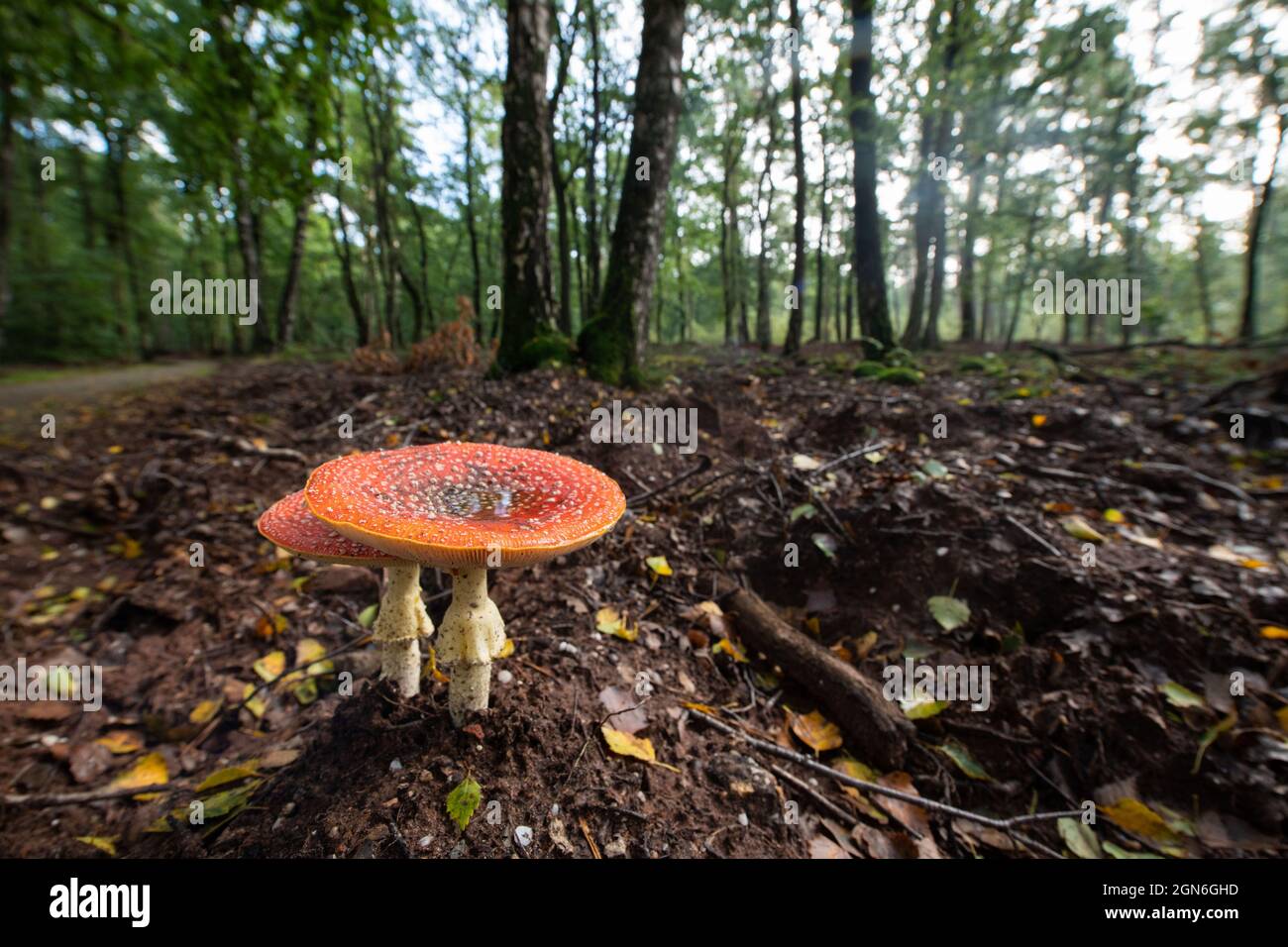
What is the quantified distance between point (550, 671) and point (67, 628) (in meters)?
3.31

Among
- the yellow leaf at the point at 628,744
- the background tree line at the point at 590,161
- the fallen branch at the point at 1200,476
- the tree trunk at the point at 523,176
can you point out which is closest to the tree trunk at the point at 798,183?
the background tree line at the point at 590,161

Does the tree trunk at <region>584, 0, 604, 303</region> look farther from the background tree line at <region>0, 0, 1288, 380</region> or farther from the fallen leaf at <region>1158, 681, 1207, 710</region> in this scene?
the fallen leaf at <region>1158, 681, 1207, 710</region>

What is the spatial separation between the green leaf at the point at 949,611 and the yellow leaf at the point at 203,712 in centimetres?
385

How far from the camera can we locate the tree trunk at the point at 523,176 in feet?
20.3

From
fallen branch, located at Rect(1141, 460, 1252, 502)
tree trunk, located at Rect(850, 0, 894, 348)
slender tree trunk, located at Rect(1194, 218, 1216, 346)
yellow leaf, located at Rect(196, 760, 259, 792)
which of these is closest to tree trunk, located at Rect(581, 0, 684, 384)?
yellow leaf, located at Rect(196, 760, 259, 792)

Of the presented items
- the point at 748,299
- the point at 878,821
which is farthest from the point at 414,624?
the point at 748,299

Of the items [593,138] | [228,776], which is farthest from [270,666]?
[593,138]

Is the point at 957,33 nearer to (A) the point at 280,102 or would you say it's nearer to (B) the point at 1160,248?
(A) the point at 280,102

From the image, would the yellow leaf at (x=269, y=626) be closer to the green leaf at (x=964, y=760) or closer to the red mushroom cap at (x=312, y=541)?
the red mushroom cap at (x=312, y=541)

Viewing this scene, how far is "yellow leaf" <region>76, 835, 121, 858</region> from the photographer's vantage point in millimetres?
1897

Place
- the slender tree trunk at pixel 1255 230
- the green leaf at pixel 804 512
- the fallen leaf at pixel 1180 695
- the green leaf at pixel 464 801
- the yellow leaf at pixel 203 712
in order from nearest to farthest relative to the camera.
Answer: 1. the green leaf at pixel 464 801
2. the fallen leaf at pixel 1180 695
3. the yellow leaf at pixel 203 712
4. the green leaf at pixel 804 512
5. the slender tree trunk at pixel 1255 230

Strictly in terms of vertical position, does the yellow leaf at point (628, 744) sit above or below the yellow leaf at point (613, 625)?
below

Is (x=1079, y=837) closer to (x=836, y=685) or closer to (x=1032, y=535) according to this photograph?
(x=836, y=685)
